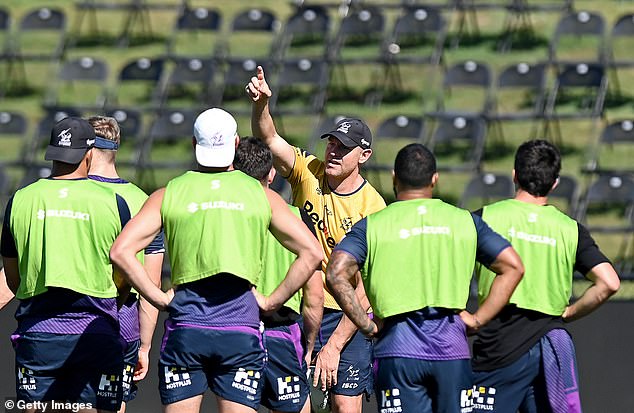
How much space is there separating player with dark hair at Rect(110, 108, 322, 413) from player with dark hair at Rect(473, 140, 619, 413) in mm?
1201

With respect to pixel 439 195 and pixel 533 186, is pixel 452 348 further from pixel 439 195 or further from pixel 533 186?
pixel 439 195

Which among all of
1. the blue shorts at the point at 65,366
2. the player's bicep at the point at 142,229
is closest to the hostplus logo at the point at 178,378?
the player's bicep at the point at 142,229

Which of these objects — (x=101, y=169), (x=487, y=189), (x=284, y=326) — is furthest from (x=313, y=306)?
(x=487, y=189)

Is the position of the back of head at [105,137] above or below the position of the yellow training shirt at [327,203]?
above

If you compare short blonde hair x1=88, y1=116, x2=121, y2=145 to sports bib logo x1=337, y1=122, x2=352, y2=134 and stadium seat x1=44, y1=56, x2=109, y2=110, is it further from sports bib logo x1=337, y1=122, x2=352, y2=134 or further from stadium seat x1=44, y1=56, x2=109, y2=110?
stadium seat x1=44, y1=56, x2=109, y2=110

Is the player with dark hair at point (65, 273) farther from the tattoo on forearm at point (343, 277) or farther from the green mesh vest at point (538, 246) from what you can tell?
the green mesh vest at point (538, 246)

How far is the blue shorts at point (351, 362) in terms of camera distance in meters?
6.93

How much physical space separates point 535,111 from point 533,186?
7.81 metres

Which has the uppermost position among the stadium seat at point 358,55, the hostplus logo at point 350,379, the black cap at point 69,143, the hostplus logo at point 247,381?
the stadium seat at point 358,55

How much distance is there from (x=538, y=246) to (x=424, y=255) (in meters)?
0.77

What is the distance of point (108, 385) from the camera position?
6168 millimetres

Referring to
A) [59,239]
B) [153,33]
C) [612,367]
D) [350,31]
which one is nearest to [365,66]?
[350,31]

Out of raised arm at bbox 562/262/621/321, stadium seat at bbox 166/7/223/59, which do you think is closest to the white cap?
raised arm at bbox 562/262/621/321

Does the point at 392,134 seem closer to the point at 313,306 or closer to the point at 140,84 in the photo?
the point at 140,84
